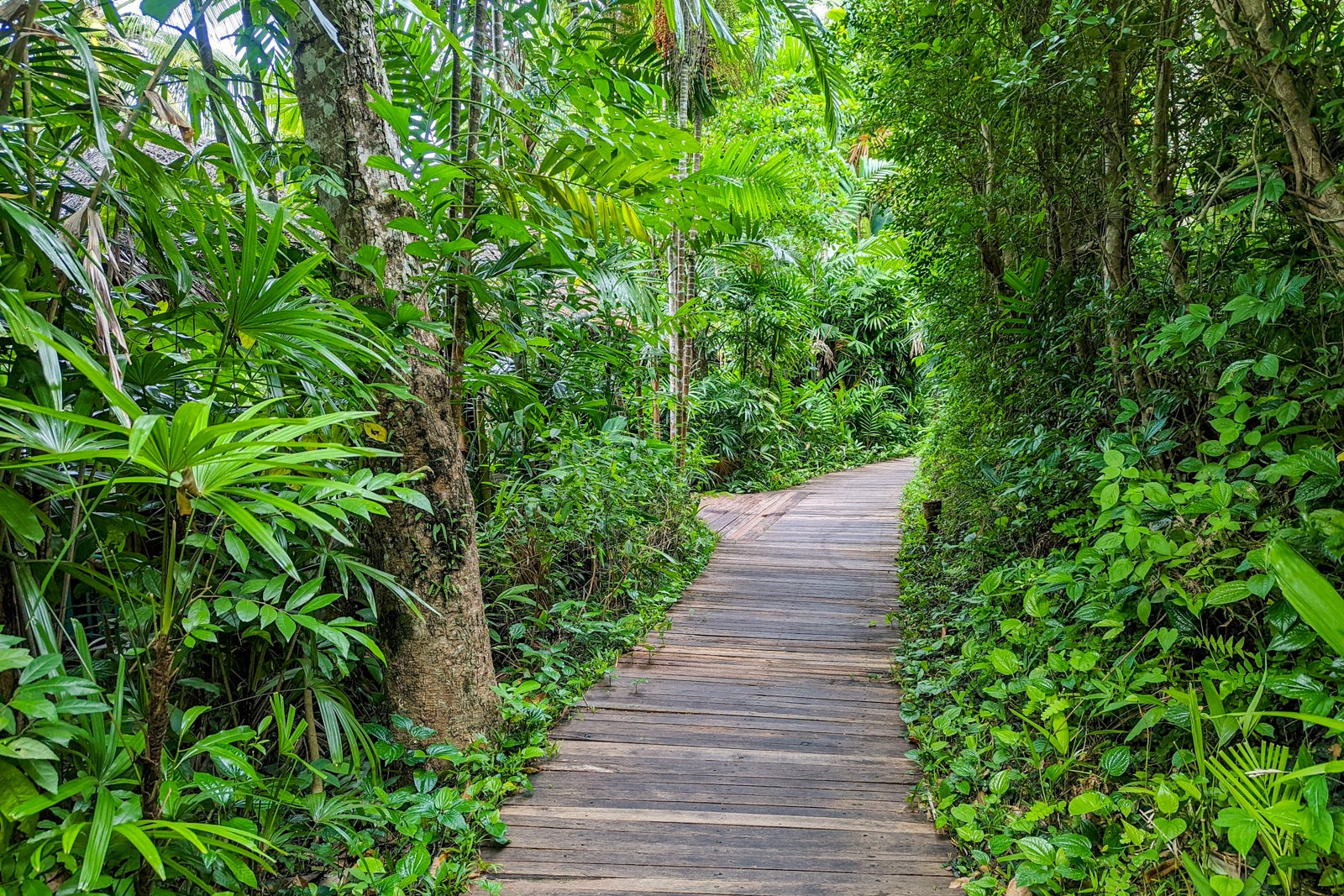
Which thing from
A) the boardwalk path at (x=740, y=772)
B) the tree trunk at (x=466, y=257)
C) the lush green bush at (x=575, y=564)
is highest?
the tree trunk at (x=466, y=257)

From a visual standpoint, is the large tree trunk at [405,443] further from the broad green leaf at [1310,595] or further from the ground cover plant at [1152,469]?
the broad green leaf at [1310,595]

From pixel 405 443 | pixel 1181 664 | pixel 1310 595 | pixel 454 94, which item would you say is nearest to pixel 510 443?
pixel 405 443

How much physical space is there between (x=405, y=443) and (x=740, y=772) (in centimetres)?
169

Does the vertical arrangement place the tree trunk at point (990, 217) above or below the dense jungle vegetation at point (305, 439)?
above

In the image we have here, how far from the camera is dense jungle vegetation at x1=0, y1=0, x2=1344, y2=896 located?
154 cm

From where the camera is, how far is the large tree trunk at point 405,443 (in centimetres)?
243

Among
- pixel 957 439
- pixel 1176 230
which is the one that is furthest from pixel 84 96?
pixel 957 439

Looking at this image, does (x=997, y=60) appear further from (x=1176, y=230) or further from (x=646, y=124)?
(x=646, y=124)

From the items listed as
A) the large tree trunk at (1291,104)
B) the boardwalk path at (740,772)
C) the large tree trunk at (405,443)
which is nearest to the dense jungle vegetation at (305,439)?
the large tree trunk at (405,443)

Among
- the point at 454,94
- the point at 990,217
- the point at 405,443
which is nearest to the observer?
the point at 405,443

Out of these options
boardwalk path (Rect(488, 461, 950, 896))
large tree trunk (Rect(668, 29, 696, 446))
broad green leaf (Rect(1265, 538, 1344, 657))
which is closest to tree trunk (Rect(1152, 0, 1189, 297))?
broad green leaf (Rect(1265, 538, 1344, 657))

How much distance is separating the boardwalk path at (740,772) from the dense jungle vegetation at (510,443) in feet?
0.51

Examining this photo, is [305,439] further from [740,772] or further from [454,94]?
[740,772]

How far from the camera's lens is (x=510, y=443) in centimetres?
393
